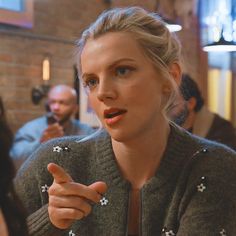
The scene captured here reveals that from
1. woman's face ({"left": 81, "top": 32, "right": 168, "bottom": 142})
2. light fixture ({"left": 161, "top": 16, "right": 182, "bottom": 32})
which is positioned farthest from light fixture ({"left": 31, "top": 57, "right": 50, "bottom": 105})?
woman's face ({"left": 81, "top": 32, "right": 168, "bottom": 142})

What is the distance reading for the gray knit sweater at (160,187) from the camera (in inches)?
49.6

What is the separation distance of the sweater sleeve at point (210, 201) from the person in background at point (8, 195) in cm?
58

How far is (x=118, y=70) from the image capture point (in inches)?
48.4

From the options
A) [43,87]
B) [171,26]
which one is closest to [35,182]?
[171,26]

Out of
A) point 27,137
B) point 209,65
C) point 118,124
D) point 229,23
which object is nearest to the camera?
point 118,124

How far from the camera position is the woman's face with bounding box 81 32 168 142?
1.20 m

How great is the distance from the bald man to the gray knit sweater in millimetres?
2287

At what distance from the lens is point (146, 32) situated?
4.26 ft

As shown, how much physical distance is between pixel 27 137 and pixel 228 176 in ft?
8.95

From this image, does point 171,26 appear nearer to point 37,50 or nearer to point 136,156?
point 136,156

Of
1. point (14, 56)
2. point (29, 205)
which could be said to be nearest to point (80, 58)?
point (29, 205)

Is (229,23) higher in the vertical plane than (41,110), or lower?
higher

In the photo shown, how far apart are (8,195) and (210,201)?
67 centimetres

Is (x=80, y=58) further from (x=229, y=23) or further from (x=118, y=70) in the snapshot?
(x=229, y=23)
